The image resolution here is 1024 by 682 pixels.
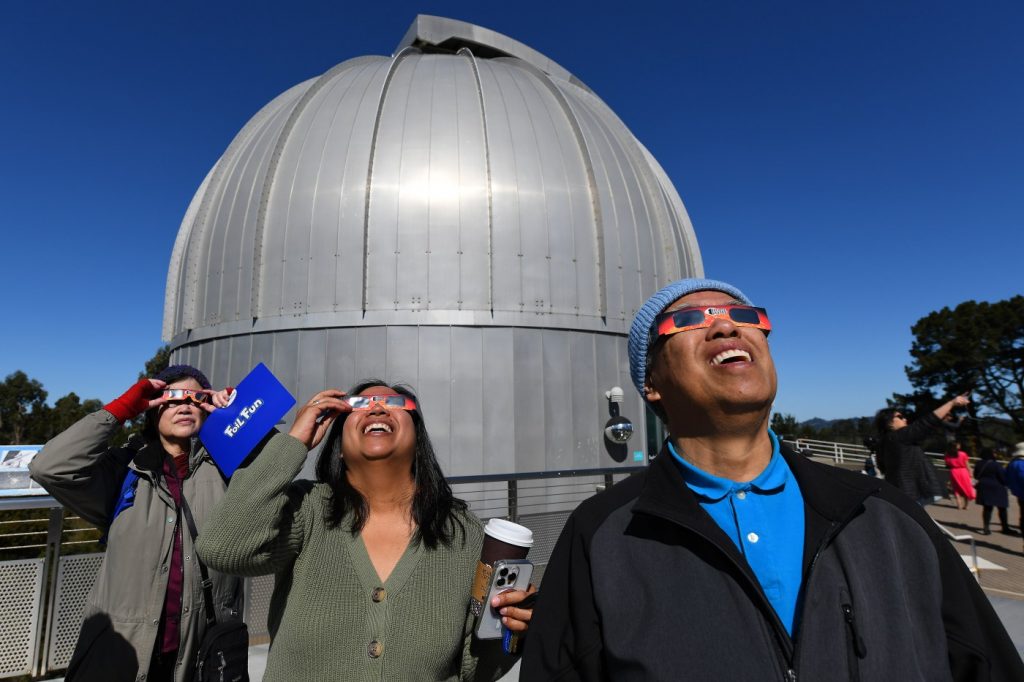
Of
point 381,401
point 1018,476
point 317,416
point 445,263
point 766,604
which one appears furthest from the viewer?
point 445,263

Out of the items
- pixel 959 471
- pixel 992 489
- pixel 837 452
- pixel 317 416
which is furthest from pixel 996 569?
pixel 837 452

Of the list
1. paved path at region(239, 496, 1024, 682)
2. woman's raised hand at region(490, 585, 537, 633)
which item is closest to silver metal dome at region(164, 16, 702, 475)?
paved path at region(239, 496, 1024, 682)

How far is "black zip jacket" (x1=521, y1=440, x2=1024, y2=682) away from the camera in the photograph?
1131 millimetres

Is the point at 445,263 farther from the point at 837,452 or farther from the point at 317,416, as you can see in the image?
the point at 837,452

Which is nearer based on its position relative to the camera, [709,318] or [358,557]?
[709,318]

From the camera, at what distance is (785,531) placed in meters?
1.37

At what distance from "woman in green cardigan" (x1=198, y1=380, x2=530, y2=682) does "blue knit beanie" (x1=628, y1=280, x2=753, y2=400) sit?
85 cm

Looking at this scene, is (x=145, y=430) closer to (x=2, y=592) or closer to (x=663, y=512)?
(x=2, y=592)

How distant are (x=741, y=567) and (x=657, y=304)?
799mm

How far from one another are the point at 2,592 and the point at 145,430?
2316 millimetres

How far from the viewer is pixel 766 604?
116cm

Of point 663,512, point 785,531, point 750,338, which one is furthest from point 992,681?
point 750,338

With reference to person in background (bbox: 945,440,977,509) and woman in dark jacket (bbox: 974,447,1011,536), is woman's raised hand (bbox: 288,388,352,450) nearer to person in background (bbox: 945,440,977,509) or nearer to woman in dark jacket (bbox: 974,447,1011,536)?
woman in dark jacket (bbox: 974,447,1011,536)

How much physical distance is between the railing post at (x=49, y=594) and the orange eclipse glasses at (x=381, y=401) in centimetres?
308
